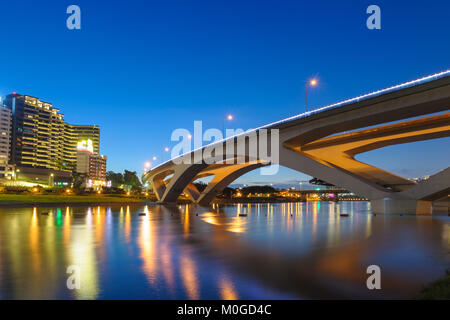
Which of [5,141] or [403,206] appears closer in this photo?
[403,206]

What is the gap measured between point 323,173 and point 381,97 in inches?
447

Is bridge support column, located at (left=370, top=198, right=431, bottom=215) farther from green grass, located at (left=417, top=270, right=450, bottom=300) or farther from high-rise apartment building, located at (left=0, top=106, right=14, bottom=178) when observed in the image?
high-rise apartment building, located at (left=0, top=106, right=14, bottom=178)

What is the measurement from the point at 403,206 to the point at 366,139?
969 cm

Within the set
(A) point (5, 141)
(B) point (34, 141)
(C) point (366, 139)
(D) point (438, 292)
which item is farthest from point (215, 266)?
(B) point (34, 141)

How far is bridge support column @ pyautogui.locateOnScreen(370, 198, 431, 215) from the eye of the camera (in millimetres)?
34750

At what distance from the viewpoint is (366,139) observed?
41531 mm

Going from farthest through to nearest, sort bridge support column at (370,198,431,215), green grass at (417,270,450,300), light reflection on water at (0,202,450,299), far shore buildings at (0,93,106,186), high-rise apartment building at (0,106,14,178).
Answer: far shore buildings at (0,93,106,186) → high-rise apartment building at (0,106,14,178) → bridge support column at (370,198,431,215) → light reflection on water at (0,202,450,299) → green grass at (417,270,450,300)

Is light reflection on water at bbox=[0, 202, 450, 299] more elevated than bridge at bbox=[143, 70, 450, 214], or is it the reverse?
bridge at bbox=[143, 70, 450, 214]

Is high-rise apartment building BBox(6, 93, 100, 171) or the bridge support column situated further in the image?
high-rise apartment building BBox(6, 93, 100, 171)

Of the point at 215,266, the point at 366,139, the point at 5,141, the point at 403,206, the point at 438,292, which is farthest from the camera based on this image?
the point at 5,141

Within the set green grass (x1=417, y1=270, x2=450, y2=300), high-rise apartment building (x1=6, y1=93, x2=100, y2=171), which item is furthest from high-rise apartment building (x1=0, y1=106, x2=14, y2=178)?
green grass (x1=417, y1=270, x2=450, y2=300)

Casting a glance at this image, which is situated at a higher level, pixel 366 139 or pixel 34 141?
pixel 34 141

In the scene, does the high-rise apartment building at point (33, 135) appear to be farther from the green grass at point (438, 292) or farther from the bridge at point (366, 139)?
the green grass at point (438, 292)

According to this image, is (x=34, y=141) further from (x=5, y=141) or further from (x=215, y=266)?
(x=215, y=266)
